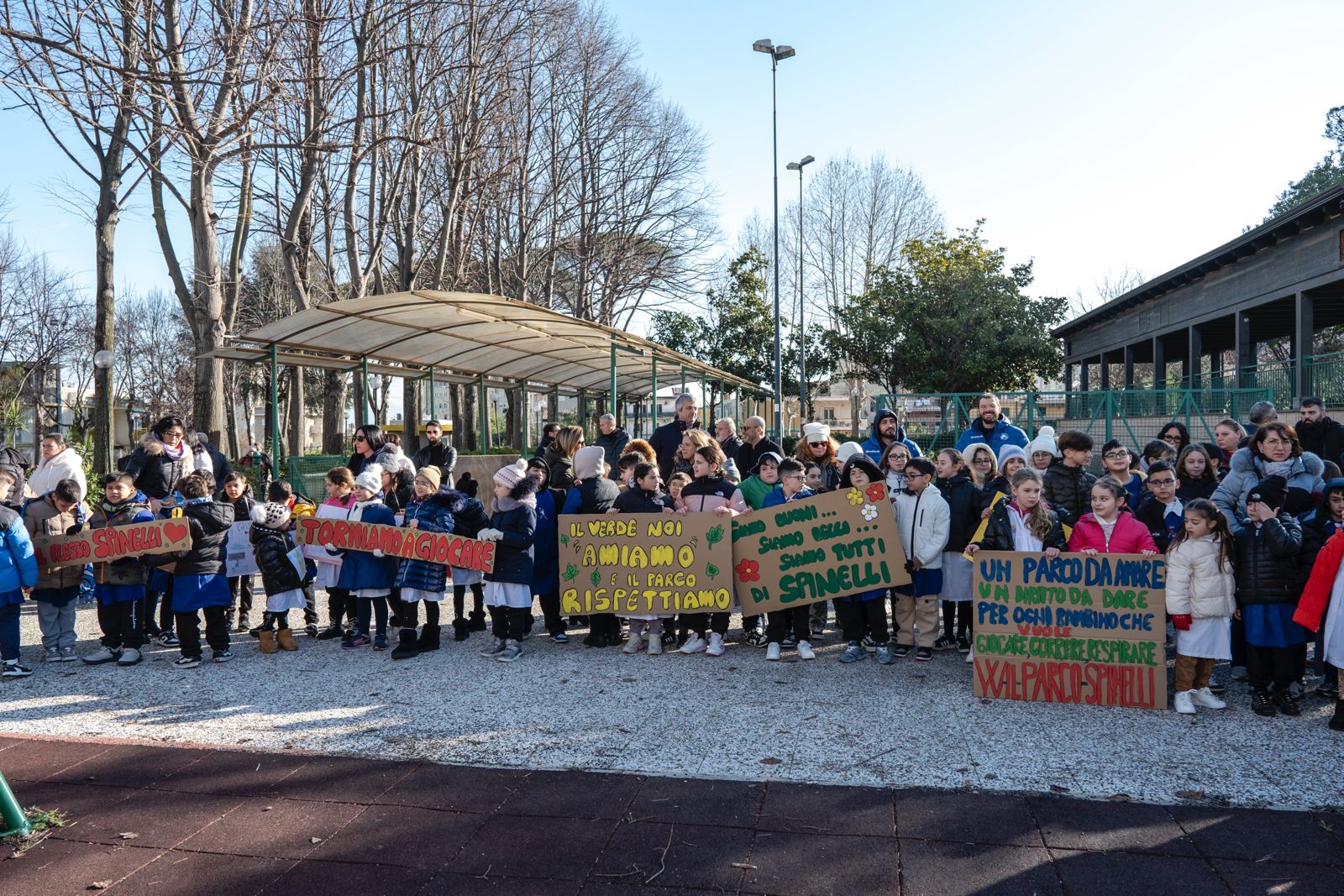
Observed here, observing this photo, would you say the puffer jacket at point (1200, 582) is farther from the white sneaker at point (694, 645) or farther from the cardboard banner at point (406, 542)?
the cardboard banner at point (406, 542)

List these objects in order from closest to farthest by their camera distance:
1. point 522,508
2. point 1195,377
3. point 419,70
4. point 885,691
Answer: point 885,691, point 522,508, point 419,70, point 1195,377

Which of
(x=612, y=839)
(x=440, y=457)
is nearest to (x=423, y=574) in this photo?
(x=440, y=457)

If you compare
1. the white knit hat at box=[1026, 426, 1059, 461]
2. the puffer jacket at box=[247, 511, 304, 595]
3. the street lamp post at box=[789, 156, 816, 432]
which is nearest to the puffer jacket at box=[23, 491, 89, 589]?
the puffer jacket at box=[247, 511, 304, 595]

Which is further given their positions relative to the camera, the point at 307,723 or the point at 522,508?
the point at 522,508

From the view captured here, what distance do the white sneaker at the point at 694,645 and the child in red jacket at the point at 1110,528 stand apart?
2904 millimetres

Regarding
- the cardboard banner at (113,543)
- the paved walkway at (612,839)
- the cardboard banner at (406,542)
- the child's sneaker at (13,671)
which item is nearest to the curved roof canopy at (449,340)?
the cardboard banner at (406,542)

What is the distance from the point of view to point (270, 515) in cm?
728

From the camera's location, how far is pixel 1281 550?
547 cm

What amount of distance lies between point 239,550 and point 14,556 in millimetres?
1590

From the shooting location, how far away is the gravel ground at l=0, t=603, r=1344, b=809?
4.56m

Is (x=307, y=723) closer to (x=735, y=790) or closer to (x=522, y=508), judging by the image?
(x=522, y=508)

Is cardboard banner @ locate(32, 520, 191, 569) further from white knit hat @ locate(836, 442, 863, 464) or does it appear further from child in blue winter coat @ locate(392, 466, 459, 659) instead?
white knit hat @ locate(836, 442, 863, 464)

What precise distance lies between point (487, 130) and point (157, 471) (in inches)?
669

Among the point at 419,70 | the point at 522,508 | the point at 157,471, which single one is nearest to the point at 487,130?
the point at 419,70
